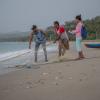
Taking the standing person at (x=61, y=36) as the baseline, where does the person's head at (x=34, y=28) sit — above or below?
above

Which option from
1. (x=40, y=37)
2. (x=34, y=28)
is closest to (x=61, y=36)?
(x=40, y=37)

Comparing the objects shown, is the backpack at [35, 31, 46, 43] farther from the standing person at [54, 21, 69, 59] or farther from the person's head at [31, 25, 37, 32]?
the standing person at [54, 21, 69, 59]

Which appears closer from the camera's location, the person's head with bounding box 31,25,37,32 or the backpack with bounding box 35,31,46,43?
the person's head with bounding box 31,25,37,32

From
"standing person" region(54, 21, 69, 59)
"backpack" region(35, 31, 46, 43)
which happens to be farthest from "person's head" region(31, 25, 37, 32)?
"standing person" region(54, 21, 69, 59)

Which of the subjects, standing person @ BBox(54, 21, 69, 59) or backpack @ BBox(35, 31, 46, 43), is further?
backpack @ BBox(35, 31, 46, 43)

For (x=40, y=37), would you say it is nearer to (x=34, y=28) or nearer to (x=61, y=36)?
(x=34, y=28)

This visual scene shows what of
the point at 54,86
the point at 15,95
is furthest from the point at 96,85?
the point at 15,95

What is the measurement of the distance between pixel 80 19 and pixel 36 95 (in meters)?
5.80

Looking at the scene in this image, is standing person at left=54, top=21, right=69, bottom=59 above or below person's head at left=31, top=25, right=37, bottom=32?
below

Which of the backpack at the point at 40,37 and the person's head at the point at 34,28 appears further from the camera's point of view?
the backpack at the point at 40,37

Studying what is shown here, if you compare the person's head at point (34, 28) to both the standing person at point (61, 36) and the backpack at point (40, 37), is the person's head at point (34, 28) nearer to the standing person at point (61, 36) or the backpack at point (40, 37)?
the backpack at point (40, 37)

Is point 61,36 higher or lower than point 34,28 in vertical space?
lower

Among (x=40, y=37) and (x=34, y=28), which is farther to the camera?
(x=40, y=37)

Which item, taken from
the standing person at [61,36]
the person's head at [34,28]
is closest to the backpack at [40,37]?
the person's head at [34,28]
